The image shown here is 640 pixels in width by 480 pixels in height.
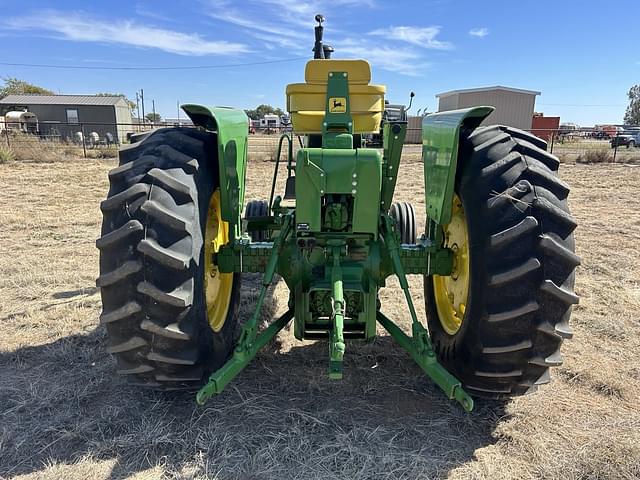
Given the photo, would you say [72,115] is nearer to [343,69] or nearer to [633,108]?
[343,69]

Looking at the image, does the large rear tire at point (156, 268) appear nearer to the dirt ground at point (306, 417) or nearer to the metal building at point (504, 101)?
the dirt ground at point (306, 417)

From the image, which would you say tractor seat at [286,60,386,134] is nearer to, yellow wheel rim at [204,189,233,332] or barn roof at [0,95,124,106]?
yellow wheel rim at [204,189,233,332]

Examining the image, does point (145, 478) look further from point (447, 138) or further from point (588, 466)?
point (447, 138)

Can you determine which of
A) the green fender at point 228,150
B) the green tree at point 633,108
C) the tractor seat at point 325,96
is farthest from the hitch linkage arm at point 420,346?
the green tree at point 633,108

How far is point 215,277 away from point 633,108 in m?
79.4

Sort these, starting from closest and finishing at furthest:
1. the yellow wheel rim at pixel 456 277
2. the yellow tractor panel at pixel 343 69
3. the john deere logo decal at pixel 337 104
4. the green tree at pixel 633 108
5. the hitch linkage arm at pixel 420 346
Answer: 1. the hitch linkage arm at pixel 420 346
2. the yellow wheel rim at pixel 456 277
3. the john deere logo decal at pixel 337 104
4. the yellow tractor panel at pixel 343 69
5. the green tree at pixel 633 108

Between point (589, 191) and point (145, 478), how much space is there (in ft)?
41.1

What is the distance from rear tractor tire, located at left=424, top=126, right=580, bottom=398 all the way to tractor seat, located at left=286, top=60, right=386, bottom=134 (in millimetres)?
1670

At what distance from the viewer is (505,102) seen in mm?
37719

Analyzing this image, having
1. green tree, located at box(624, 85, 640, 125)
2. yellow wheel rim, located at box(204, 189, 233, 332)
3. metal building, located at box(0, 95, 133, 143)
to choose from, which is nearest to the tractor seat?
yellow wheel rim, located at box(204, 189, 233, 332)

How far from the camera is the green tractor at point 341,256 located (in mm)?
2537

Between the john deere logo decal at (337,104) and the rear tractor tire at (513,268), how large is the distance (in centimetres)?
143

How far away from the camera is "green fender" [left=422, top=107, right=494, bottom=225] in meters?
2.82

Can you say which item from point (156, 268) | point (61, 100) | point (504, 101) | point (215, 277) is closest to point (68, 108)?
point (61, 100)
